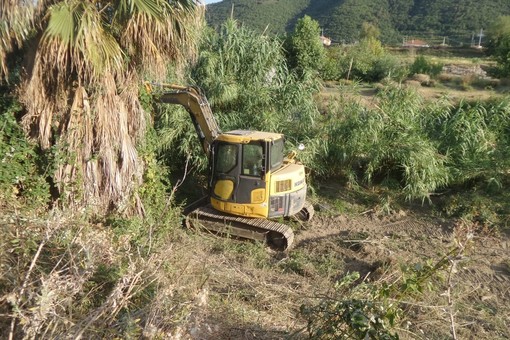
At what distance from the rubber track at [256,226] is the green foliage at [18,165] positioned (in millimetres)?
2597

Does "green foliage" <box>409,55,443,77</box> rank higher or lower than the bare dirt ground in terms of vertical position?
higher

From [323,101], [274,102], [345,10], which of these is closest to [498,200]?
[323,101]

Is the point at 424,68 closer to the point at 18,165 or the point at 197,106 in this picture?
the point at 197,106

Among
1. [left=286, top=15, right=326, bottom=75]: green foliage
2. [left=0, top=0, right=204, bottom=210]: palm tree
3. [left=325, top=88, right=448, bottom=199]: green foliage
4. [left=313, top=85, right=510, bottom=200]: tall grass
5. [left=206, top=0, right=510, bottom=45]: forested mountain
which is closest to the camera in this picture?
[left=0, top=0, right=204, bottom=210]: palm tree

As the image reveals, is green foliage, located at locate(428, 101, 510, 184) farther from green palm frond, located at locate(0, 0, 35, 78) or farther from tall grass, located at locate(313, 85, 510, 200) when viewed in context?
green palm frond, located at locate(0, 0, 35, 78)

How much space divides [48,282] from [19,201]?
11.3 feet

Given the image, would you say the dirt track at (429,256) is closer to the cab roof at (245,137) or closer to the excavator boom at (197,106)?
the cab roof at (245,137)

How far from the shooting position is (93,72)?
15.7 feet

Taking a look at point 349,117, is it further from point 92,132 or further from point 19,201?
point 19,201

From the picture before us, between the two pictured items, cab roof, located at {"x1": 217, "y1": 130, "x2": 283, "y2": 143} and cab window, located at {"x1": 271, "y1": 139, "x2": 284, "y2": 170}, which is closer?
cab roof, located at {"x1": 217, "y1": 130, "x2": 283, "y2": 143}

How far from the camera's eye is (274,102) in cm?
906

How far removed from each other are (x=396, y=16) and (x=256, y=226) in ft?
238

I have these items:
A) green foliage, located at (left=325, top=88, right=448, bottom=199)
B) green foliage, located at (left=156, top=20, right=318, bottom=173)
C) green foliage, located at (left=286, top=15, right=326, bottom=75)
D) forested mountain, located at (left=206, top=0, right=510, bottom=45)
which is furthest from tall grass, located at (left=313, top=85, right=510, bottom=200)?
forested mountain, located at (left=206, top=0, right=510, bottom=45)

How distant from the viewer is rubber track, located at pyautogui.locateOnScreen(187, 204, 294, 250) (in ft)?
22.2
